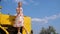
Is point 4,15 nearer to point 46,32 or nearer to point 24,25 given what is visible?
point 24,25

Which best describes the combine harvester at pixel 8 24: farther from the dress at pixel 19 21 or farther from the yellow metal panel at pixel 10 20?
the dress at pixel 19 21

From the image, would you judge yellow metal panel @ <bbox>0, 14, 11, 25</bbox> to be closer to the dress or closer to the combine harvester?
the combine harvester

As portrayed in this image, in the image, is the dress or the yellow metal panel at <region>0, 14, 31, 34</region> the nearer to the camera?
the dress

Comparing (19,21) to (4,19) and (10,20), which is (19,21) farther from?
(4,19)

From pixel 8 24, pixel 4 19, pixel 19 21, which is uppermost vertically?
pixel 4 19

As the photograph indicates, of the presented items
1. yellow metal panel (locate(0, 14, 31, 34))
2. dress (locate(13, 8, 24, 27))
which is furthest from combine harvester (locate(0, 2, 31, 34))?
dress (locate(13, 8, 24, 27))

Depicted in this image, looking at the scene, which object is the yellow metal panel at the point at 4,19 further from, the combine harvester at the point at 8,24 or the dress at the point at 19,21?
the dress at the point at 19,21

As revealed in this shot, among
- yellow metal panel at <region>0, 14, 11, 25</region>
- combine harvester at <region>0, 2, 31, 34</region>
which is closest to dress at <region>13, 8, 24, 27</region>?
combine harvester at <region>0, 2, 31, 34</region>

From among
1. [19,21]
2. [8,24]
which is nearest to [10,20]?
[8,24]

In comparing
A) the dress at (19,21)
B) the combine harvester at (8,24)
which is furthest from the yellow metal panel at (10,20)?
the dress at (19,21)

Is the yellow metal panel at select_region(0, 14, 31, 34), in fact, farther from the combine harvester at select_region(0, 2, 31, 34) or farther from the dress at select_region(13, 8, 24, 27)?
the dress at select_region(13, 8, 24, 27)

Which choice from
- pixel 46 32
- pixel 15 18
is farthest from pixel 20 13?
pixel 46 32

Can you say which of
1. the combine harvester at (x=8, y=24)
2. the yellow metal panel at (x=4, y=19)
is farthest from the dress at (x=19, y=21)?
the yellow metal panel at (x=4, y=19)

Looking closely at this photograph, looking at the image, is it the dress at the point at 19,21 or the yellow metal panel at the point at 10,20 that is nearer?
the dress at the point at 19,21
